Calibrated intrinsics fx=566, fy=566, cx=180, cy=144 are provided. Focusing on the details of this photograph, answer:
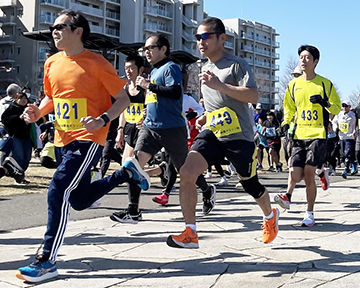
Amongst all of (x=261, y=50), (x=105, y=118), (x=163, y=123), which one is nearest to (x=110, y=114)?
(x=105, y=118)

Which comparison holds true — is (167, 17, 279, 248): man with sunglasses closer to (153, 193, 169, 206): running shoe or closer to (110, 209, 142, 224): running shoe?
(110, 209, 142, 224): running shoe

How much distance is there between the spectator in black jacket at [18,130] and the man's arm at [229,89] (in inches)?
260

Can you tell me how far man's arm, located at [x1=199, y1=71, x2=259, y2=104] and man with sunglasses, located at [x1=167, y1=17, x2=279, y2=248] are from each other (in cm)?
1

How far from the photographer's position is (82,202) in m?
4.26

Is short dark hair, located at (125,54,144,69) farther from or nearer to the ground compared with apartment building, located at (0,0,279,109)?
nearer to the ground

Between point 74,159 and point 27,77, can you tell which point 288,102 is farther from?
point 27,77

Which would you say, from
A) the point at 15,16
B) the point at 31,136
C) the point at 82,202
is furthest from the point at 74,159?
the point at 15,16

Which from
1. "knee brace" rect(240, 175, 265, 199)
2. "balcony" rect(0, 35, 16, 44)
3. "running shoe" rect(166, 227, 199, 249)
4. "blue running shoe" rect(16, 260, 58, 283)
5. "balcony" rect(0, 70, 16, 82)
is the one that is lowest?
"blue running shoe" rect(16, 260, 58, 283)

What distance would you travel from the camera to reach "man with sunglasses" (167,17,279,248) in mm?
4840

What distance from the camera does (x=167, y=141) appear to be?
6203 millimetres

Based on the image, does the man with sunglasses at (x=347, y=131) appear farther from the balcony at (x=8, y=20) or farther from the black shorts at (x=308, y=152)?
the balcony at (x=8, y=20)

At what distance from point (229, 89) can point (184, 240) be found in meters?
1.29

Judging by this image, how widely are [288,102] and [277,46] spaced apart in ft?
362

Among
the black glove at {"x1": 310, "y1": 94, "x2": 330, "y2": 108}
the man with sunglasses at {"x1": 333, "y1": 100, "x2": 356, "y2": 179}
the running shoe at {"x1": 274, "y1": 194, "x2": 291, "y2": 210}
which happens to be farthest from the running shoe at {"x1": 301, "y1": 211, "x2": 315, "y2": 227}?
the man with sunglasses at {"x1": 333, "y1": 100, "x2": 356, "y2": 179}
